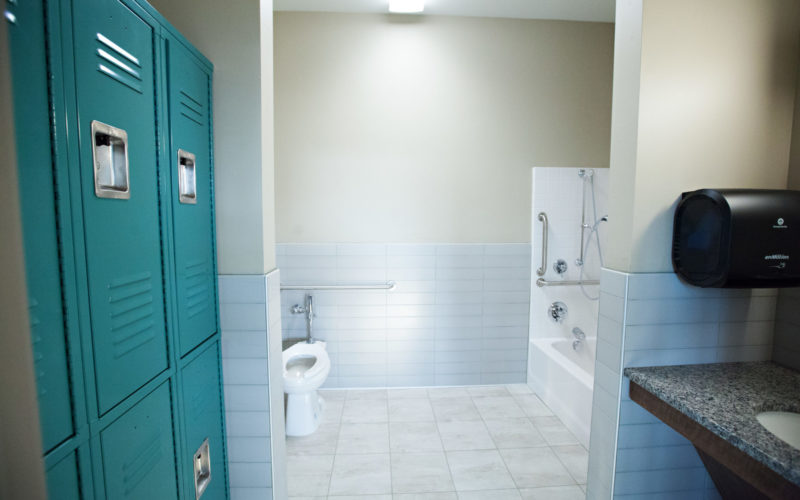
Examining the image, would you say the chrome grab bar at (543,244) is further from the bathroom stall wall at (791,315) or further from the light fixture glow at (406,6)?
the light fixture glow at (406,6)

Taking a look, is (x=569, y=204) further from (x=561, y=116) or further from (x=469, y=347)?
(x=469, y=347)

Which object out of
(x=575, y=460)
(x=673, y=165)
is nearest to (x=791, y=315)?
(x=673, y=165)

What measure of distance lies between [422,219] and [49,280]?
2.19m

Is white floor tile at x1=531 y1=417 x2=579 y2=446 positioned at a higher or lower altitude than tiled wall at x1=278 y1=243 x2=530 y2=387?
lower

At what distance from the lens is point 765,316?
4.50 feet

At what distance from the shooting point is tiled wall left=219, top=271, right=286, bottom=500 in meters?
1.29

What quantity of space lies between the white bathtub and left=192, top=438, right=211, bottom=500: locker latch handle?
6.15 feet

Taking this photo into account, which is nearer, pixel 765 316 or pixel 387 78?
pixel 765 316

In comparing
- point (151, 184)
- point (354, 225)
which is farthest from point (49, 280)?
point (354, 225)

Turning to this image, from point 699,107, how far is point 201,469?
2101mm

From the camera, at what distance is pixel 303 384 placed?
2.06 m

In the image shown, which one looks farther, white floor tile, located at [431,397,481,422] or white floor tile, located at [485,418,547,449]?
white floor tile, located at [431,397,481,422]

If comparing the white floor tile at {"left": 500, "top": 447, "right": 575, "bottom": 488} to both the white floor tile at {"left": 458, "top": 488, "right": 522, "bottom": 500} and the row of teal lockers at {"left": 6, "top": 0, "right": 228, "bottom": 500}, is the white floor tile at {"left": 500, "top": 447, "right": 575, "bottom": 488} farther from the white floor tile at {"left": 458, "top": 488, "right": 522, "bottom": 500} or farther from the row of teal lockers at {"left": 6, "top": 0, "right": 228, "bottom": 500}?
the row of teal lockers at {"left": 6, "top": 0, "right": 228, "bottom": 500}

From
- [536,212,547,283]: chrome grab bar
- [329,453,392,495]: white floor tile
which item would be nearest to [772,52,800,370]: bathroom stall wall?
[536,212,547,283]: chrome grab bar
